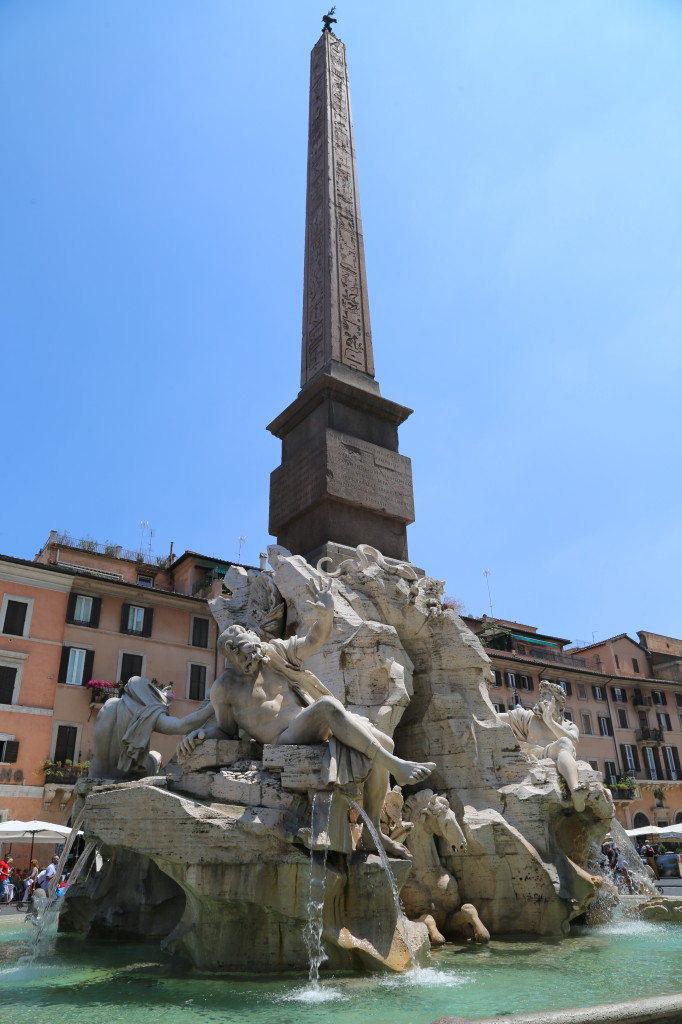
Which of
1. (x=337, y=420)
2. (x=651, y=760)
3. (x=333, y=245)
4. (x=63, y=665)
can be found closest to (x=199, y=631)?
(x=63, y=665)

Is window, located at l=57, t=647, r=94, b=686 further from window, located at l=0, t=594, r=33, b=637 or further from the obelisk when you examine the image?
the obelisk

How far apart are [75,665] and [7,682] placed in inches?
75.0

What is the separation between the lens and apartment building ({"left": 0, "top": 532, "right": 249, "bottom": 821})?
19391 mm

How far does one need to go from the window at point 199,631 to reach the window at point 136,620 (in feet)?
4.53

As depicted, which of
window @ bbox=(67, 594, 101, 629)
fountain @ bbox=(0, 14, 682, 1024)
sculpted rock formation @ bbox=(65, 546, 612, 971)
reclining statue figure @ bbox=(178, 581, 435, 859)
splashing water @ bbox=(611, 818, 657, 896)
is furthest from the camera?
window @ bbox=(67, 594, 101, 629)

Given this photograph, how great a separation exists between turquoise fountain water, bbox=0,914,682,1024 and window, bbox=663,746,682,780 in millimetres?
31842

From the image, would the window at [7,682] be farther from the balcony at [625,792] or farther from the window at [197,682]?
the balcony at [625,792]

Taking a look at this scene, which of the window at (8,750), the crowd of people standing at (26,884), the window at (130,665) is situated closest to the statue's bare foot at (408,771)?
the crowd of people standing at (26,884)

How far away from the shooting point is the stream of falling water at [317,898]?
13.6 ft

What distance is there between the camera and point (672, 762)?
3419cm

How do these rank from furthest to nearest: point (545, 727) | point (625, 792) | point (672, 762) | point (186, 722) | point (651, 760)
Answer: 1. point (672, 762)
2. point (651, 760)
3. point (625, 792)
4. point (545, 727)
5. point (186, 722)

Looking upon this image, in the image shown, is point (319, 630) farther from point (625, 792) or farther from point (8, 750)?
point (625, 792)

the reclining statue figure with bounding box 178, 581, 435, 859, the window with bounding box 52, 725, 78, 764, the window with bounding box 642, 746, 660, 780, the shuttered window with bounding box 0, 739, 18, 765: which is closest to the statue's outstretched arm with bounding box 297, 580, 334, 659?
the reclining statue figure with bounding box 178, 581, 435, 859

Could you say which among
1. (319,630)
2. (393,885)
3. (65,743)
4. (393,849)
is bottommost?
(393,885)
